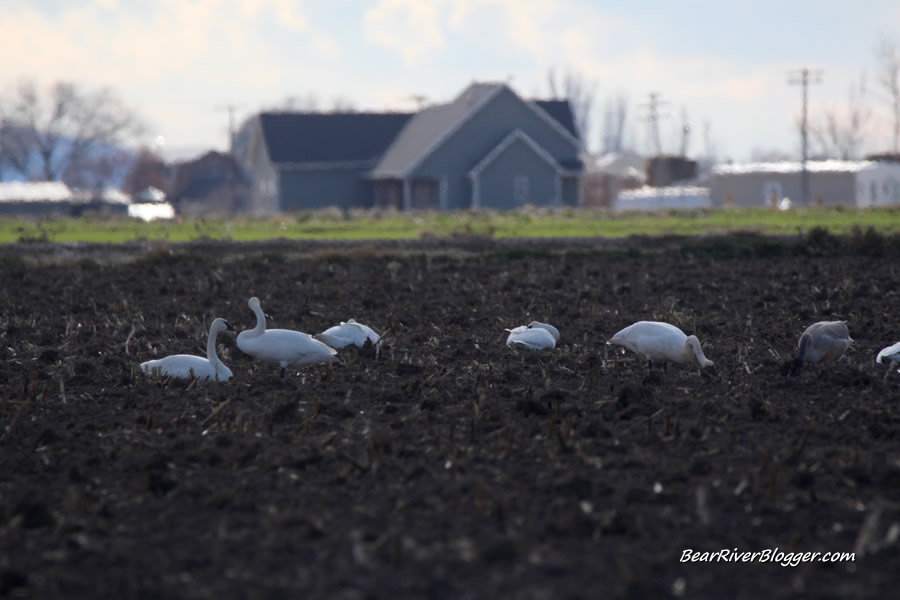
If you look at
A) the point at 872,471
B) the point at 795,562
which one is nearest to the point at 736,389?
the point at 872,471

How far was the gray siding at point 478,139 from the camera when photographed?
57.0 metres

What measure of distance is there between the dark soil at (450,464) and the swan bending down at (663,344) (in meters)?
0.22

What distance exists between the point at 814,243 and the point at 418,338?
50.3 ft

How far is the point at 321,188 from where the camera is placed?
61.1 meters

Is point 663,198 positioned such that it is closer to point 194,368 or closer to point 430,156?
point 430,156

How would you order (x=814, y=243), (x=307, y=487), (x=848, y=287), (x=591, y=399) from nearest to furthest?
(x=307, y=487), (x=591, y=399), (x=848, y=287), (x=814, y=243)

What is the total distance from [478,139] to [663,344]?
46795mm

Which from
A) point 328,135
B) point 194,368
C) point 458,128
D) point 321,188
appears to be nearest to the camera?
point 194,368

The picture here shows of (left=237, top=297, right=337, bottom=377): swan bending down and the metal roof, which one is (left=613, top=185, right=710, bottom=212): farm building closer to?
the metal roof

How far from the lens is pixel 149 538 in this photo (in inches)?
270

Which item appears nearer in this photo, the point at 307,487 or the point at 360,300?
the point at 307,487

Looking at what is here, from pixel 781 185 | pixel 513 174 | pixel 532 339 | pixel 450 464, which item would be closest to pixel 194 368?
pixel 532 339

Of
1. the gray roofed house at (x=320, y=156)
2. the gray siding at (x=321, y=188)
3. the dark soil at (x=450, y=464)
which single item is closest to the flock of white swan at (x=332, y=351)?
the dark soil at (x=450, y=464)

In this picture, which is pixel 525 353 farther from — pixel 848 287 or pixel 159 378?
pixel 848 287
